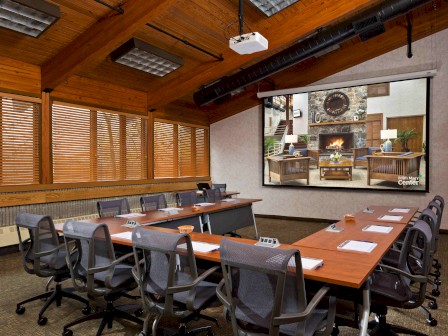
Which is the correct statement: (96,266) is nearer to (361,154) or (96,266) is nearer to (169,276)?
Result: (169,276)

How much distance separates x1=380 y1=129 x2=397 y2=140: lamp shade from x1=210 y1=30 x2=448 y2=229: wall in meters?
0.70

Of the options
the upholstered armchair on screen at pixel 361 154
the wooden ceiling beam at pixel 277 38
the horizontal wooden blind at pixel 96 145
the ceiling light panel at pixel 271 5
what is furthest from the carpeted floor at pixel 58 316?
the ceiling light panel at pixel 271 5

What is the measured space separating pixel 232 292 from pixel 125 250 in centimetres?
177

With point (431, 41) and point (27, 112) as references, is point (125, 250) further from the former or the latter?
point (431, 41)

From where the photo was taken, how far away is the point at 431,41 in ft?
22.4

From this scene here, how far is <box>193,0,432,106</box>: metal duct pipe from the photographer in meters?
5.11

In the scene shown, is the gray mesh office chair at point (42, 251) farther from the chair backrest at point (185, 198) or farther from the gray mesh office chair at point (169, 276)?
the chair backrest at point (185, 198)

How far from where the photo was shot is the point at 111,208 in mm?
4707

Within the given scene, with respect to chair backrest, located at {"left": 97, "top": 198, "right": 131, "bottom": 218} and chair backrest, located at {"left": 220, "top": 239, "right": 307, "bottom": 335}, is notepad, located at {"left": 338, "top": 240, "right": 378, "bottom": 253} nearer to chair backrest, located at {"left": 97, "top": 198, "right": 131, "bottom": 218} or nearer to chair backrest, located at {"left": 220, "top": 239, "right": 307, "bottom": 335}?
chair backrest, located at {"left": 220, "top": 239, "right": 307, "bottom": 335}

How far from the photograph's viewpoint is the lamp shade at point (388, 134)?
7035 mm

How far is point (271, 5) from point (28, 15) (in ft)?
11.9

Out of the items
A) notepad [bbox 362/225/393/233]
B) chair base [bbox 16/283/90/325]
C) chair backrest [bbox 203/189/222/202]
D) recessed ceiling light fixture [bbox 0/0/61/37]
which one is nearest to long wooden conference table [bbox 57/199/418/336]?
notepad [bbox 362/225/393/233]

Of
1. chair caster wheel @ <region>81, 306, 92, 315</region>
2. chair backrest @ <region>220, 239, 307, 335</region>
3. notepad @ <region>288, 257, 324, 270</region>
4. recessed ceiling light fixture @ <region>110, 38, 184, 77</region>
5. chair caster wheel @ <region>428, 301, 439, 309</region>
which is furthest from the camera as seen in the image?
recessed ceiling light fixture @ <region>110, 38, 184, 77</region>

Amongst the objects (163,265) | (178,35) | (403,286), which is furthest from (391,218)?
(178,35)
